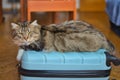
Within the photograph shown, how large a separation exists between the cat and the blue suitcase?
14cm

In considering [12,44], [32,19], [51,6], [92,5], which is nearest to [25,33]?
[51,6]

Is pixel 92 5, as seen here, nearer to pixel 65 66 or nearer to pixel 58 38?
pixel 58 38

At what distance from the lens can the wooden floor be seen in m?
2.24

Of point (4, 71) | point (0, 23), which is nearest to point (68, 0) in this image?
point (4, 71)

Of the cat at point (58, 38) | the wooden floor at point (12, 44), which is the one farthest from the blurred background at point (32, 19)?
the cat at point (58, 38)

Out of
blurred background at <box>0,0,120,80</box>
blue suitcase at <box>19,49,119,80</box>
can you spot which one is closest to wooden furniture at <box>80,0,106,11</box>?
blurred background at <box>0,0,120,80</box>

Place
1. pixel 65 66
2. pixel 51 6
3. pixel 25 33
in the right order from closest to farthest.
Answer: pixel 65 66 < pixel 25 33 < pixel 51 6

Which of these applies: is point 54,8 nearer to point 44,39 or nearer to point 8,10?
point 44,39

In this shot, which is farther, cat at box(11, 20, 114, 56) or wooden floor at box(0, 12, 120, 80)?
wooden floor at box(0, 12, 120, 80)

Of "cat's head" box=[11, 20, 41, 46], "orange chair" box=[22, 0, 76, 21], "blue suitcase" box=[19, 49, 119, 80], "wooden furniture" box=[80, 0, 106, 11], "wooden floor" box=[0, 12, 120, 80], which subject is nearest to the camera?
"blue suitcase" box=[19, 49, 119, 80]

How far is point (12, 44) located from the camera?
114 inches

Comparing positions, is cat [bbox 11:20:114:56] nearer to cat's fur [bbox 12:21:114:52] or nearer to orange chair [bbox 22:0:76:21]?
cat's fur [bbox 12:21:114:52]

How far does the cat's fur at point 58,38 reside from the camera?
1903 millimetres

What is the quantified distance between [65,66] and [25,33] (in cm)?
38
